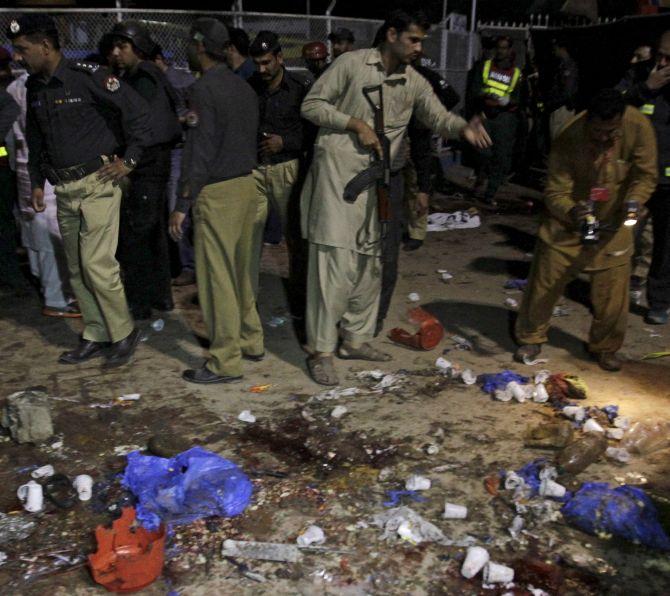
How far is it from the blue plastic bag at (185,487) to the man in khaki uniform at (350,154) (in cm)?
118

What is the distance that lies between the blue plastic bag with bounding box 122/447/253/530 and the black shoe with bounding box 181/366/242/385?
0.92 meters

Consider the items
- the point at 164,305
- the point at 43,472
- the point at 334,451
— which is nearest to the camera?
the point at 43,472

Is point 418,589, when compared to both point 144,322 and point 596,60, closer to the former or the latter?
point 144,322

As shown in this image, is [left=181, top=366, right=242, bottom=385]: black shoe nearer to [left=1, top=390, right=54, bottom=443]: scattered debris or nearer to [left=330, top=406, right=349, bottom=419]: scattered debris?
[left=330, top=406, right=349, bottom=419]: scattered debris

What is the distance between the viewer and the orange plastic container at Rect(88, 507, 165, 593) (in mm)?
2590

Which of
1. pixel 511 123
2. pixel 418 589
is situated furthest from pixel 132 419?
pixel 511 123

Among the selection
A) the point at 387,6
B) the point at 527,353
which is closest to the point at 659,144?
the point at 527,353

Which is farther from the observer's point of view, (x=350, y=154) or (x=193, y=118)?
(x=350, y=154)

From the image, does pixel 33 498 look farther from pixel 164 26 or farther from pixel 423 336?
pixel 164 26

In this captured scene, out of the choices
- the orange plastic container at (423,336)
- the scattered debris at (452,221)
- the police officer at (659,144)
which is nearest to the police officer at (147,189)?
the orange plastic container at (423,336)

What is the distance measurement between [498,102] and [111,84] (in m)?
6.12

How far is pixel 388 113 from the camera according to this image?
4.02 metres

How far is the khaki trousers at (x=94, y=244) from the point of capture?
164 inches

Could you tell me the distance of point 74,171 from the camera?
13.5ft
